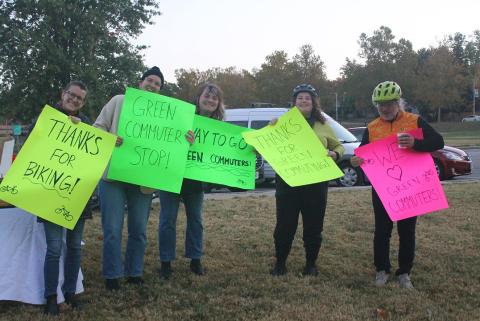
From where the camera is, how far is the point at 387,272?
14.8 ft

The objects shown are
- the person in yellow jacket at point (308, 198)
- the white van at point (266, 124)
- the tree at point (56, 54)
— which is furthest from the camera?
the tree at point (56, 54)

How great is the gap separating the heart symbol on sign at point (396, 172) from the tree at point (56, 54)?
66.0 ft

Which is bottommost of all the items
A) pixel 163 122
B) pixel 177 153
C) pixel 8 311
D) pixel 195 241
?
pixel 8 311

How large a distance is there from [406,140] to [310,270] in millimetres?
1521

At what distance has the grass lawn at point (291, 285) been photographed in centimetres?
374

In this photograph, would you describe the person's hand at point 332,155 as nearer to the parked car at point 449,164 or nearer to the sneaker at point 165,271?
the sneaker at point 165,271

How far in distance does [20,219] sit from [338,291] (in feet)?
8.79

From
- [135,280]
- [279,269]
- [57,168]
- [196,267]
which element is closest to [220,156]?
[196,267]

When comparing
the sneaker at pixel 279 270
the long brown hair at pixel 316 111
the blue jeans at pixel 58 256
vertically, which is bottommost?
the sneaker at pixel 279 270

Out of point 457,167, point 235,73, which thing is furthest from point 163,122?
point 235,73

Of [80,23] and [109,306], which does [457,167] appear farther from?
[80,23]

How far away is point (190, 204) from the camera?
4602 millimetres

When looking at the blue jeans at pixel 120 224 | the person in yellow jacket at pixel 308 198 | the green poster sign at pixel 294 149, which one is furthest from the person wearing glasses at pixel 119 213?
the person in yellow jacket at pixel 308 198

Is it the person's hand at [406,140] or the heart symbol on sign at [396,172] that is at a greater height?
the person's hand at [406,140]
